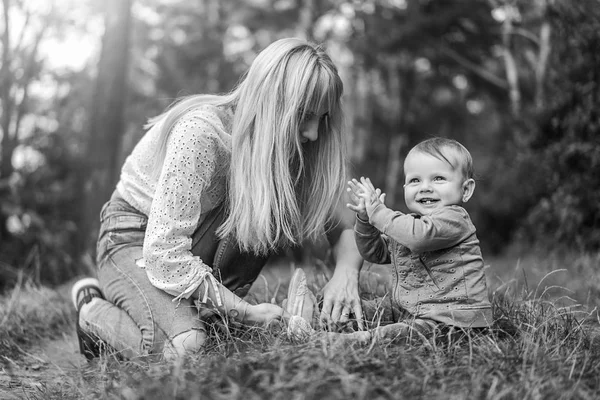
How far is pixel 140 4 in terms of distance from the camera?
1071 cm

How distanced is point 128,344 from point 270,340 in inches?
28.3

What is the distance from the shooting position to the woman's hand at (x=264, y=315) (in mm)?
2357

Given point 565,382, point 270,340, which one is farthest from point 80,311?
point 565,382

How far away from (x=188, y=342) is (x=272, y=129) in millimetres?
857

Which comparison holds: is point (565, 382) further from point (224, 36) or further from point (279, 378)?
point (224, 36)

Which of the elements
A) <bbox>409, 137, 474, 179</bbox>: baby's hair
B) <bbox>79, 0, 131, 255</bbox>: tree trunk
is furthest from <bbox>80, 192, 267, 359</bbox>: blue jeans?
<bbox>79, 0, 131, 255</bbox>: tree trunk

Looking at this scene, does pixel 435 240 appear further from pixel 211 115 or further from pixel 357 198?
pixel 211 115

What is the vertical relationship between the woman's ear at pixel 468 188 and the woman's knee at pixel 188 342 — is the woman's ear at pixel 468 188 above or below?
above

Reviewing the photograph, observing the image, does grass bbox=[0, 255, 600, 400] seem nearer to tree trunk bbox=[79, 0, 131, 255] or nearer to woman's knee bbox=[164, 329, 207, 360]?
woman's knee bbox=[164, 329, 207, 360]

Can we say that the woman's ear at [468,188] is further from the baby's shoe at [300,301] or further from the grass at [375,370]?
the baby's shoe at [300,301]

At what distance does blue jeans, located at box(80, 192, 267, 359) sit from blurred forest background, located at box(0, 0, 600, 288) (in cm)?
74

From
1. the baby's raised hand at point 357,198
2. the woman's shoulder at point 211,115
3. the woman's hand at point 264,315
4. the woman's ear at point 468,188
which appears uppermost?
the woman's shoulder at point 211,115

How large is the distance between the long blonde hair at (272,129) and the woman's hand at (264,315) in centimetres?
26

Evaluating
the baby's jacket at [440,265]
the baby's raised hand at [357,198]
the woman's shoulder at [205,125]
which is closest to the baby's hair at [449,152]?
the baby's jacket at [440,265]
